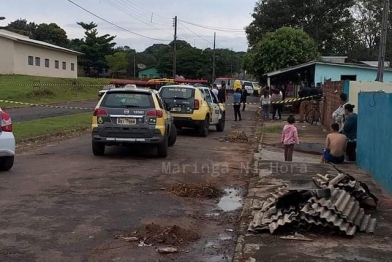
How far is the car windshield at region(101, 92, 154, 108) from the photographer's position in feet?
42.5

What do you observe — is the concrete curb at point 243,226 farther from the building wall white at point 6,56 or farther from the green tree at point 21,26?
the green tree at point 21,26

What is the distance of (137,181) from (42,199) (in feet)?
Result: 7.01

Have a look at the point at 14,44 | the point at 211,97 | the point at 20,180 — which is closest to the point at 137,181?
the point at 20,180

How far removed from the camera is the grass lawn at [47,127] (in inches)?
682

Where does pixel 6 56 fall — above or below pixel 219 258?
above

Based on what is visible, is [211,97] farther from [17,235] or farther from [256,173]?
[17,235]

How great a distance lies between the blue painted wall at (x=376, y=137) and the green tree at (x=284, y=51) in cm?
2833

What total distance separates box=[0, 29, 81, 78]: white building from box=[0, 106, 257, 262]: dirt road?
121 ft

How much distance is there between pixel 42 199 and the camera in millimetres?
8508

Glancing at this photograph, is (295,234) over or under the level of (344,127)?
under

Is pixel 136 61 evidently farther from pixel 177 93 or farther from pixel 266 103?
pixel 177 93

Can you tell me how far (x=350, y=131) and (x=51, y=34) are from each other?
7539 cm

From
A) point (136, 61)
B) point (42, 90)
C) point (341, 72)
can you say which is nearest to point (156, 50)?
point (136, 61)

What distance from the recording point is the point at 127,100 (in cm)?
1300
